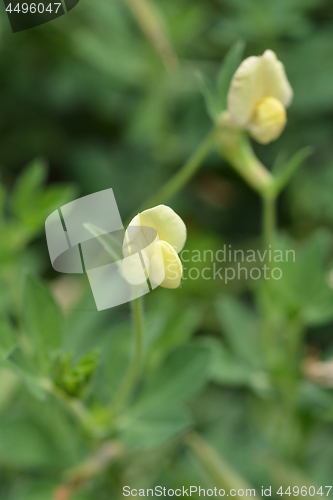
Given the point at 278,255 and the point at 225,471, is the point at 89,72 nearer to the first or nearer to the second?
the point at 278,255

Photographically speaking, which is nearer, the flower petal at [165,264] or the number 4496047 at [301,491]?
the flower petal at [165,264]

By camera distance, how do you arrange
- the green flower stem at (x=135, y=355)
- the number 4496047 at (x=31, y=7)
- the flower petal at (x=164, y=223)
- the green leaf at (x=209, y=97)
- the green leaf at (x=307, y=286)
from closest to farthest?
1. the flower petal at (x=164, y=223)
2. the green flower stem at (x=135, y=355)
3. the green leaf at (x=209, y=97)
4. the green leaf at (x=307, y=286)
5. the number 4496047 at (x=31, y=7)

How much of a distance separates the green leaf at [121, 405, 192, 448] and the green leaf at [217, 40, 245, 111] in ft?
1.42

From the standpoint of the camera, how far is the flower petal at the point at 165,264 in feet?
1.49

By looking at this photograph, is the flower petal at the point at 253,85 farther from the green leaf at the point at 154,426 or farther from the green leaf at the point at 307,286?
the green leaf at the point at 154,426

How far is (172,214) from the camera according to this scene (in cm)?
44

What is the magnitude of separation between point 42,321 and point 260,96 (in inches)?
16.3

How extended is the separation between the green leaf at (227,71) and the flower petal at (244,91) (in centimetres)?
5

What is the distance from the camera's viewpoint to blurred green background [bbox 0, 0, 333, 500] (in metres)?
0.89

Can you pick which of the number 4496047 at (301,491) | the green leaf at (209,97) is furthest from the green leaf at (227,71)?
the number 4496047 at (301,491)

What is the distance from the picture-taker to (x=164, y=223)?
0.45 metres

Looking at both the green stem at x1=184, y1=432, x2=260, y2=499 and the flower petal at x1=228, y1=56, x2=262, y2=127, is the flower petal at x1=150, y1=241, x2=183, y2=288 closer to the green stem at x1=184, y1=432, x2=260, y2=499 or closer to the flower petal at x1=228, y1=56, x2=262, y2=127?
the flower petal at x1=228, y1=56, x2=262, y2=127

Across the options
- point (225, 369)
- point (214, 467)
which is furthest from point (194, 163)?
point (214, 467)

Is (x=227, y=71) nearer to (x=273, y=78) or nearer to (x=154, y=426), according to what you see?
(x=273, y=78)
